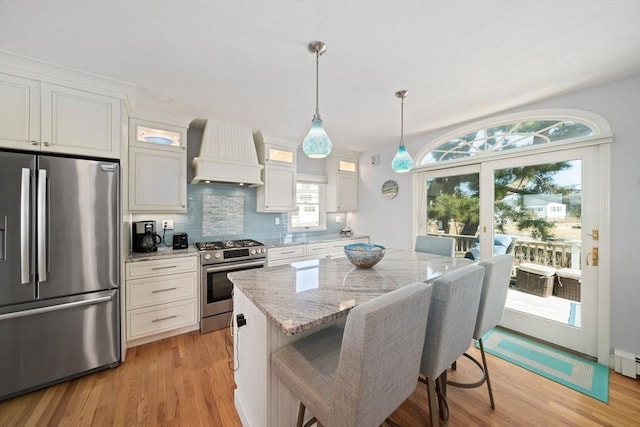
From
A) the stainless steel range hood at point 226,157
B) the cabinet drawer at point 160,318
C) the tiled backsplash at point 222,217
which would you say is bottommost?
the cabinet drawer at point 160,318

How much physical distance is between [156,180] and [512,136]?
4.04 meters

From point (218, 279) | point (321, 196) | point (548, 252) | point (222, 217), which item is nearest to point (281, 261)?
point (218, 279)

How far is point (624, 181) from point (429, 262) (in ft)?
5.82

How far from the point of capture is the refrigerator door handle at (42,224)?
68.9 inches

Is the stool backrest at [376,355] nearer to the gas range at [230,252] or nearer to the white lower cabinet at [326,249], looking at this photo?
the gas range at [230,252]

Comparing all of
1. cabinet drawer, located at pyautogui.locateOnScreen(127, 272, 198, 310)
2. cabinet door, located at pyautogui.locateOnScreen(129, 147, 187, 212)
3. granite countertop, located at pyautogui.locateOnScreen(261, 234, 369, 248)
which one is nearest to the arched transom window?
granite countertop, located at pyautogui.locateOnScreen(261, 234, 369, 248)

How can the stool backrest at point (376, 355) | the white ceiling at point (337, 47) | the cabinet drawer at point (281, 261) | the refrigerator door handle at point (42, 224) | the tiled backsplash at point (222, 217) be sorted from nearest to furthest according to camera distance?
the stool backrest at point (376, 355), the white ceiling at point (337, 47), the refrigerator door handle at point (42, 224), the tiled backsplash at point (222, 217), the cabinet drawer at point (281, 261)

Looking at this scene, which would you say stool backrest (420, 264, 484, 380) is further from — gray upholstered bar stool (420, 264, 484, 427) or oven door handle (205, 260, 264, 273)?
oven door handle (205, 260, 264, 273)

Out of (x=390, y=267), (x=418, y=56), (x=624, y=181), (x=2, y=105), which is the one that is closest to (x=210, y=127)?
(x=2, y=105)

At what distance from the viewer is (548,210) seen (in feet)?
8.01

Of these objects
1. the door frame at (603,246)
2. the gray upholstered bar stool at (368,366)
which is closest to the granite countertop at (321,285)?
the gray upholstered bar stool at (368,366)

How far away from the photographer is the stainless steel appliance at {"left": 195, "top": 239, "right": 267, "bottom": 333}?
105 inches

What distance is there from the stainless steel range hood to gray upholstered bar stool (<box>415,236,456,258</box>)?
87.9 inches

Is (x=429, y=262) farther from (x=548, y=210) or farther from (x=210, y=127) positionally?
(x=210, y=127)
